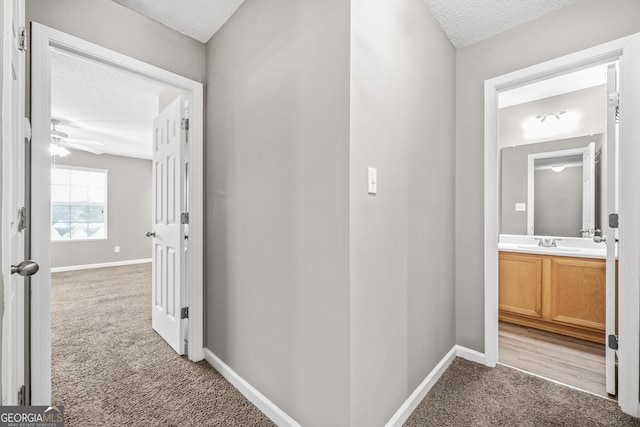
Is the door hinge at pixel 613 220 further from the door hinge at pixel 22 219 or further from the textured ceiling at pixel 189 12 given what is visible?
the door hinge at pixel 22 219

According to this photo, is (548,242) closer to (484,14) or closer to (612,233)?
(612,233)

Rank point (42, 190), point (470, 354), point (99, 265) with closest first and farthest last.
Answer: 1. point (42, 190)
2. point (470, 354)
3. point (99, 265)

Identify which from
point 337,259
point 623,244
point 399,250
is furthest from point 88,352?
point 623,244

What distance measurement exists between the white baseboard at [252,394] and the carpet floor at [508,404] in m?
0.66

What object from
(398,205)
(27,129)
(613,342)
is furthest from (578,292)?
(27,129)

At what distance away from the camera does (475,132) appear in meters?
2.15

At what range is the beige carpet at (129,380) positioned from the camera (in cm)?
154

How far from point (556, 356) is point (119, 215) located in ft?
25.1

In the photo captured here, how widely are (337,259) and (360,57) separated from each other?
89 cm

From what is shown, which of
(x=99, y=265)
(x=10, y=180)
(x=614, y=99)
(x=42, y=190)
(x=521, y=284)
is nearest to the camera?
(x=10, y=180)

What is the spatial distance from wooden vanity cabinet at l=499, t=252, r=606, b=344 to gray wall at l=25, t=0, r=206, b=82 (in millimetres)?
3407

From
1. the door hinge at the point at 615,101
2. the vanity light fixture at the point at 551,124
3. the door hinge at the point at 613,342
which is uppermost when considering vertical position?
the vanity light fixture at the point at 551,124

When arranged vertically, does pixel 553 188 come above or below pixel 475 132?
below

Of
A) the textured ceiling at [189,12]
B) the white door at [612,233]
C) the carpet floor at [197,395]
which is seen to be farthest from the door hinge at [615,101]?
the textured ceiling at [189,12]
